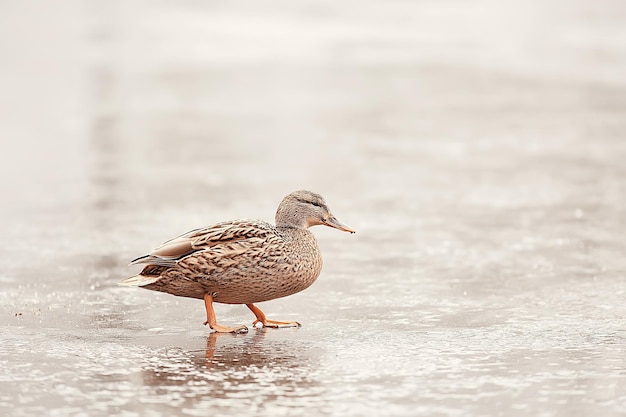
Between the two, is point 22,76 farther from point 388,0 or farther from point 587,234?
point 388,0

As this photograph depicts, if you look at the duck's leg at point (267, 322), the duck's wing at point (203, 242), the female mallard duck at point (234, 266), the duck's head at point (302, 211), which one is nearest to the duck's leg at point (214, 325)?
the female mallard duck at point (234, 266)

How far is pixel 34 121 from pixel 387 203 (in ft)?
16.4

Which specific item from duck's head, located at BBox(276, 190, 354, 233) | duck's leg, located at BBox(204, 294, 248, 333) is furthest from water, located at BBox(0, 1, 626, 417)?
duck's head, located at BBox(276, 190, 354, 233)

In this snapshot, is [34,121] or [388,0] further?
[388,0]

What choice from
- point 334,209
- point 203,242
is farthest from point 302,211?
point 334,209

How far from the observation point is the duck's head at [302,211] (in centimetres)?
625

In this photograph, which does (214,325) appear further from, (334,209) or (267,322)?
(334,209)

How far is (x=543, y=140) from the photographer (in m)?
11.7

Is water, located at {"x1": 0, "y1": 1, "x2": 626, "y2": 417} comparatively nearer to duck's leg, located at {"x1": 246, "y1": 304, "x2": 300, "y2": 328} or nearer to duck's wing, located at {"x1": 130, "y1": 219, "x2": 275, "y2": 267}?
duck's leg, located at {"x1": 246, "y1": 304, "x2": 300, "y2": 328}

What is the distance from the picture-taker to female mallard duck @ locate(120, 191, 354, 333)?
5.82 m

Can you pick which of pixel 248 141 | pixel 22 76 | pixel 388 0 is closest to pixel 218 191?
pixel 248 141

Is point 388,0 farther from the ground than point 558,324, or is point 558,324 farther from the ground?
point 388,0

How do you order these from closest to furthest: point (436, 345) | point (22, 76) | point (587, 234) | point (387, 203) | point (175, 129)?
1. point (436, 345)
2. point (587, 234)
3. point (387, 203)
4. point (175, 129)
5. point (22, 76)

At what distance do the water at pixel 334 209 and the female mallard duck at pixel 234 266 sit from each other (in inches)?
7.3
